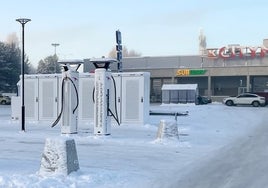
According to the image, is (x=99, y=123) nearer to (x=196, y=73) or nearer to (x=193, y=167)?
(x=193, y=167)

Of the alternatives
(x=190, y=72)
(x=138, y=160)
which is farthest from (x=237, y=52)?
(x=138, y=160)

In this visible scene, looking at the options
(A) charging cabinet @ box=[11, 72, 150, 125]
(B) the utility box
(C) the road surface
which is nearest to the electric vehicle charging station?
(A) charging cabinet @ box=[11, 72, 150, 125]

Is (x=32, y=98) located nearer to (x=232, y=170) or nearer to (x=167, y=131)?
(x=167, y=131)

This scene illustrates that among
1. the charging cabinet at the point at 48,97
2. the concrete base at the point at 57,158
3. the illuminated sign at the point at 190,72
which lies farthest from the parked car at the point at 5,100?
the concrete base at the point at 57,158

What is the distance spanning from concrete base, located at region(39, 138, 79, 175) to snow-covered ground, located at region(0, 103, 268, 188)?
169mm

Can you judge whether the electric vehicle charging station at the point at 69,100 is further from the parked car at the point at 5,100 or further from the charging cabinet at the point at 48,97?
the parked car at the point at 5,100

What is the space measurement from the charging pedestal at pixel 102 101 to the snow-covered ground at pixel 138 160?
18.2 inches

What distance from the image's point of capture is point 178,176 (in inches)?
398

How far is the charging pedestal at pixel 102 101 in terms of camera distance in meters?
18.1

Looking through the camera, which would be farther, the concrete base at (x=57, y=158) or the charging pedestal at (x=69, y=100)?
the charging pedestal at (x=69, y=100)

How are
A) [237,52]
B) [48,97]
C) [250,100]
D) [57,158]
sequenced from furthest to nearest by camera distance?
[237,52], [250,100], [48,97], [57,158]

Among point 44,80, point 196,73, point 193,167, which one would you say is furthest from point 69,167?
point 196,73

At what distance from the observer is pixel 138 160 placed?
12383 mm

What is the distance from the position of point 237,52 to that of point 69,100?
5154 cm
